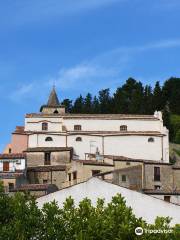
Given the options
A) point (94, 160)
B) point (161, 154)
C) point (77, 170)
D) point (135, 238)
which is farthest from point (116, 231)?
point (161, 154)

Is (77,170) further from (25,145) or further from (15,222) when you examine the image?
(15,222)

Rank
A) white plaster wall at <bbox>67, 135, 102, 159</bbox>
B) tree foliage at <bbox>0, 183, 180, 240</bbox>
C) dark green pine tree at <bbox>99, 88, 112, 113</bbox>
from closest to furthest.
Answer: tree foliage at <bbox>0, 183, 180, 240</bbox>
white plaster wall at <bbox>67, 135, 102, 159</bbox>
dark green pine tree at <bbox>99, 88, 112, 113</bbox>

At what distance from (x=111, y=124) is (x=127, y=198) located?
33408 mm

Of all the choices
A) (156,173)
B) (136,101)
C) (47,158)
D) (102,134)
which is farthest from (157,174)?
(136,101)

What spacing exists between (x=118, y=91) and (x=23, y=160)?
191 ft

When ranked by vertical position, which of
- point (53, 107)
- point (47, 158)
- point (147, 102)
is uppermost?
point (147, 102)

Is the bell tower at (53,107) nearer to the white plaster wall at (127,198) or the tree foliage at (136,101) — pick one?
the tree foliage at (136,101)

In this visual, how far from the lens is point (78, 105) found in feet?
367

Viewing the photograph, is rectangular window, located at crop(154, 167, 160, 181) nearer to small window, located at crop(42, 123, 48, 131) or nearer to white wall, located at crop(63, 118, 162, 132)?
white wall, located at crop(63, 118, 162, 132)

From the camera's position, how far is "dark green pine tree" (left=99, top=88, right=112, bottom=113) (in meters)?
108

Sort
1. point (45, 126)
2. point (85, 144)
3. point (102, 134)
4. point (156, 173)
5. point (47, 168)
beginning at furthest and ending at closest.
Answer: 1. point (45, 126)
2. point (102, 134)
3. point (85, 144)
4. point (47, 168)
5. point (156, 173)

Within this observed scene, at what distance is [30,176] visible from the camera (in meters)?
64.8

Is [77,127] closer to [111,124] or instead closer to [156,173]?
[111,124]

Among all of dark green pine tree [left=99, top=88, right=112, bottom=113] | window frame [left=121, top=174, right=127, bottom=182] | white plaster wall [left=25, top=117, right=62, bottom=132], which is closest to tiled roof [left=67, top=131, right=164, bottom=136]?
white plaster wall [left=25, top=117, right=62, bottom=132]
